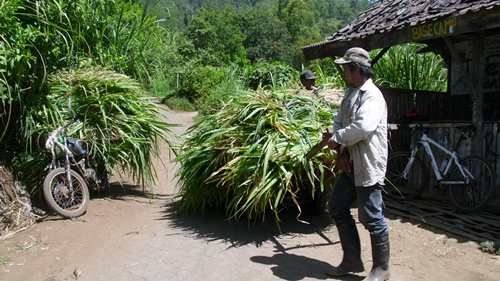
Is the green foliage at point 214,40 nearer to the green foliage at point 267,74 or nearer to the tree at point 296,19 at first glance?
the green foliage at point 267,74

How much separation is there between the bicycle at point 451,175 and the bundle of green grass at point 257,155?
1.26 metres

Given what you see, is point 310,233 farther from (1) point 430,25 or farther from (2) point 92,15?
(2) point 92,15

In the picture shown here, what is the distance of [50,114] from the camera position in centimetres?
577

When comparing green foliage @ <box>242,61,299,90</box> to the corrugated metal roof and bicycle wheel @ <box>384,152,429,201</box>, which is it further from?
bicycle wheel @ <box>384,152,429,201</box>

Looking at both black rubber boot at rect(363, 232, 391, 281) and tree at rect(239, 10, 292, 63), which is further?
tree at rect(239, 10, 292, 63)

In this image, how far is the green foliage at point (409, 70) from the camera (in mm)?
10734

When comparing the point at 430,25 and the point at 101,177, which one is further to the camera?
the point at 101,177

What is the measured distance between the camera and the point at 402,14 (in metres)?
6.31

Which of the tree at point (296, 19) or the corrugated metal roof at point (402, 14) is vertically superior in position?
the tree at point (296, 19)

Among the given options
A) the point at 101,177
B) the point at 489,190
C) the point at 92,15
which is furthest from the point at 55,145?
the point at 489,190

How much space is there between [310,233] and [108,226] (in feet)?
8.01

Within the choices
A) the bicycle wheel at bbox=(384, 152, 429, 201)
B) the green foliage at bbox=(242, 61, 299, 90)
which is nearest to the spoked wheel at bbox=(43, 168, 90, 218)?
the bicycle wheel at bbox=(384, 152, 429, 201)

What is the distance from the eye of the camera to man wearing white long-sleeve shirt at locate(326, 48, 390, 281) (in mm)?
3357

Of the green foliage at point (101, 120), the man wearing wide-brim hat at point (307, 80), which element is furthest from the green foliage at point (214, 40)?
the man wearing wide-brim hat at point (307, 80)
